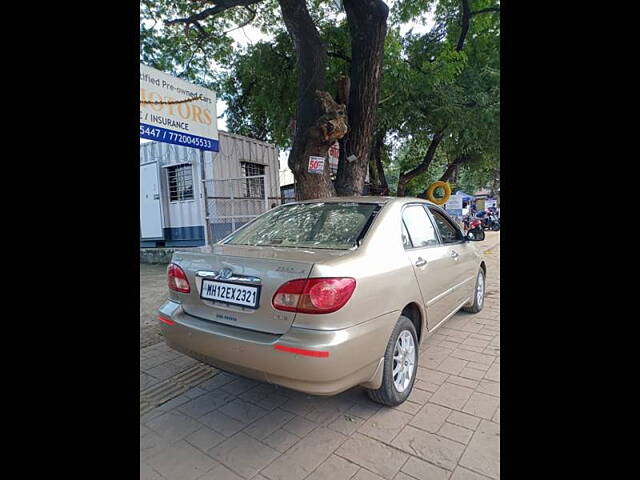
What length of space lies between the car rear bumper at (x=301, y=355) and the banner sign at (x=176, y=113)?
386 centimetres

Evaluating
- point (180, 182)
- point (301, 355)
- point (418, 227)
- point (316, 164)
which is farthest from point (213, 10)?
point (301, 355)

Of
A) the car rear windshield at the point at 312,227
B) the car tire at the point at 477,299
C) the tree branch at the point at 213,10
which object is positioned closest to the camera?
the car rear windshield at the point at 312,227

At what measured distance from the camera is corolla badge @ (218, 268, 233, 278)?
88.0 inches

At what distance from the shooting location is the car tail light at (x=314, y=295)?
198 centimetres

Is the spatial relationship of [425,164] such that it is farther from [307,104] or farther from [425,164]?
[307,104]

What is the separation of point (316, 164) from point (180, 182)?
5.34 m

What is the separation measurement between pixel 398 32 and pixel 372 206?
7296mm

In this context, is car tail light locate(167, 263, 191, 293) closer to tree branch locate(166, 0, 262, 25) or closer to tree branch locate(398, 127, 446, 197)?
tree branch locate(166, 0, 262, 25)

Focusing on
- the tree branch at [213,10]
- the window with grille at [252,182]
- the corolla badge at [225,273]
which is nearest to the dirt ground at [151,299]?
the corolla badge at [225,273]

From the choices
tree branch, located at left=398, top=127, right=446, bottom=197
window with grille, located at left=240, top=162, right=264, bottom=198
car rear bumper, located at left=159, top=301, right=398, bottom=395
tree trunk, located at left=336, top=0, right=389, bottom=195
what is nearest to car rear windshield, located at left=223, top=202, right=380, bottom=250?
car rear bumper, located at left=159, top=301, right=398, bottom=395

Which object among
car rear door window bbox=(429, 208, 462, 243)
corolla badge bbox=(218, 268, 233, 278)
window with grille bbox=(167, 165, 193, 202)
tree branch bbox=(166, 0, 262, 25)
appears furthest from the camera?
window with grille bbox=(167, 165, 193, 202)

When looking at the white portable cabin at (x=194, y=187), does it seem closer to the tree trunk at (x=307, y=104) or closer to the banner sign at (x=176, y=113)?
the banner sign at (x=176, y=113)

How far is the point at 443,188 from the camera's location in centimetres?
1209
